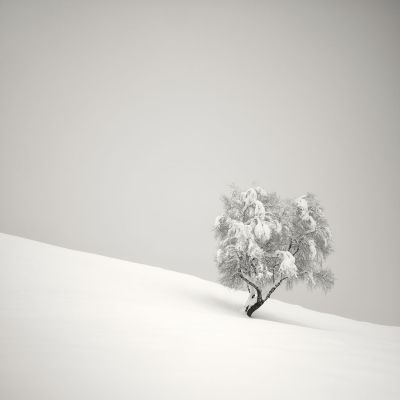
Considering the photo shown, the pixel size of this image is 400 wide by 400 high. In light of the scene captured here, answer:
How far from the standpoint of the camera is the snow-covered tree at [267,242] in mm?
16891

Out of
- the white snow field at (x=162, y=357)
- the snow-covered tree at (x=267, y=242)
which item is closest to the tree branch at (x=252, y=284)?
the snow-covered tree at (x=267, y=242)

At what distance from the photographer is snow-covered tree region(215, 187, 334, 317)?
1689 centimetres

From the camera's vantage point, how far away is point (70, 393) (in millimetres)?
4836

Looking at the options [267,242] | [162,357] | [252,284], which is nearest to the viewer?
[162,357]

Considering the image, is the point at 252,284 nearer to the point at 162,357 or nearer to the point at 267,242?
the point at 267,242

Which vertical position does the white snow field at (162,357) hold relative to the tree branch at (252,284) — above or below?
below

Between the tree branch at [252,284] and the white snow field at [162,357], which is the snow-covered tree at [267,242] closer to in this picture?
the tree branch at [252,284]

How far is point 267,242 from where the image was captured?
18281mm

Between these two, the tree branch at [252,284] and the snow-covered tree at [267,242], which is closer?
the snow-covered tree at [267,242]

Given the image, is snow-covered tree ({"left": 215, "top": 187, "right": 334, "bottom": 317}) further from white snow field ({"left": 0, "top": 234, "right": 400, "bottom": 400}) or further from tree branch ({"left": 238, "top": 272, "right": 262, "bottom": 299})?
white snow field ({"left": 0, "top": 234, "right": 400, "bottom": 400})

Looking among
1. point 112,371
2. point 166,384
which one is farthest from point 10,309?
point 166,384

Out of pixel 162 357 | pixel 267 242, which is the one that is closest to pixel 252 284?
pixel 267 242

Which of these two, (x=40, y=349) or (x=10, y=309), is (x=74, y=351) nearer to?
(x=40, y=349)

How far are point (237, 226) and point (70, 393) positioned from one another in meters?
13.0
